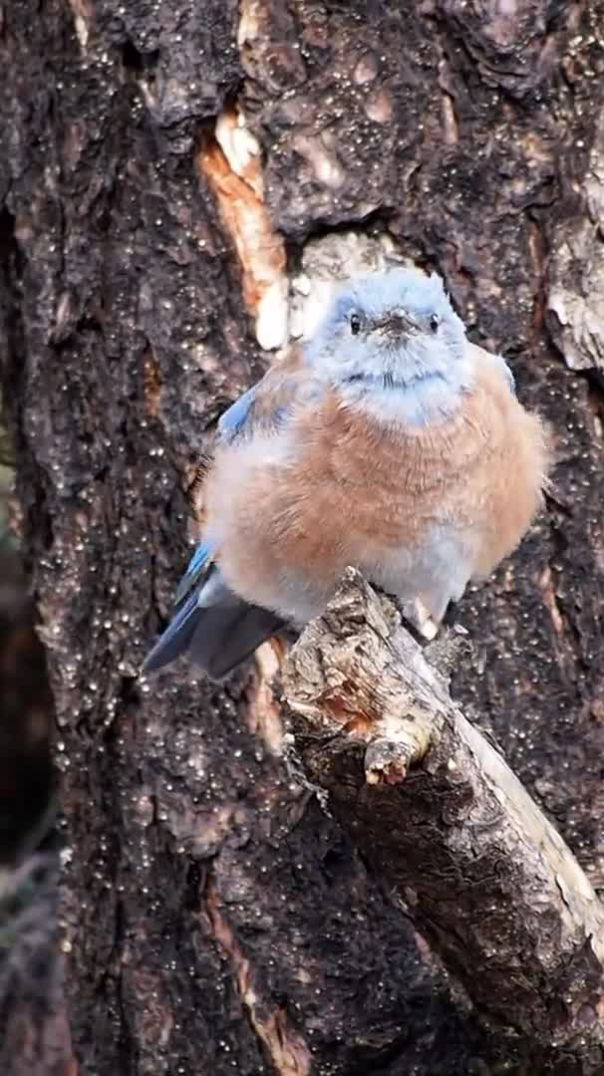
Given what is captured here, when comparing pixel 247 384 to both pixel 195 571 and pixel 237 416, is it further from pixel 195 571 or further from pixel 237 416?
pixel 195 571

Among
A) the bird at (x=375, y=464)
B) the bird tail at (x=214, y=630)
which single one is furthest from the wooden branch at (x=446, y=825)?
the bird tail at (x=214, y=630)

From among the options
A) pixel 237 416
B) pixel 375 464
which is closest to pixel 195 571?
pixel 237 416

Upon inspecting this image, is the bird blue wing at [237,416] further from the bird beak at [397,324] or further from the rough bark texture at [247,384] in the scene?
the bird beak at [397,324]

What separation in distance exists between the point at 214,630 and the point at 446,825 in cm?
109

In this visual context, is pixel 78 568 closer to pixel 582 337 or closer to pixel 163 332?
pixel 163 332

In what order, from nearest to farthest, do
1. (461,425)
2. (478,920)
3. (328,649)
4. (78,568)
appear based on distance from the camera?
1. (328,649)
2. (478,920)
3. (461,425)
4. (78,568)

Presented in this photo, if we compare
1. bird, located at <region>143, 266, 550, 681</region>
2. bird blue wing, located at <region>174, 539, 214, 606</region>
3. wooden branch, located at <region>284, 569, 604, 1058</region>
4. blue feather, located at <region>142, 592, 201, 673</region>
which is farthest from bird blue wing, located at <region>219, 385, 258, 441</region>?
wooden branch, located at <region>284, 569, 604, 1058</region>

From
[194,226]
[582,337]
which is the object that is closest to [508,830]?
[582,337]

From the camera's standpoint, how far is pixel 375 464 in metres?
3.64

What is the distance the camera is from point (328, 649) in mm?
2857

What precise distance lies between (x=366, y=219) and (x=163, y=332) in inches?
19.4

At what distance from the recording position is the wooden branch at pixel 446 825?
2.81m

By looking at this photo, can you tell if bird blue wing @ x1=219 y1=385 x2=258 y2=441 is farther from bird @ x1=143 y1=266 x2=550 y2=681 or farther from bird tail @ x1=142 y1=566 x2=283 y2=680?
bird tail @ x1=142 y1=566 x2=283 y2=680

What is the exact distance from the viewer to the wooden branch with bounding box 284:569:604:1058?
2.81 meters
